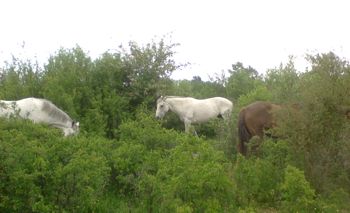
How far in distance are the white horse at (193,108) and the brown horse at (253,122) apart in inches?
124

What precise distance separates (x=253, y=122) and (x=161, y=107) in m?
3.77

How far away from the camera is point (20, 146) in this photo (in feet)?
22.2

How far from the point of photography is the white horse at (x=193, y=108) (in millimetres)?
15289

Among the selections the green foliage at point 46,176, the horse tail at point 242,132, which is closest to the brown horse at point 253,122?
the horse tail at point 242,132

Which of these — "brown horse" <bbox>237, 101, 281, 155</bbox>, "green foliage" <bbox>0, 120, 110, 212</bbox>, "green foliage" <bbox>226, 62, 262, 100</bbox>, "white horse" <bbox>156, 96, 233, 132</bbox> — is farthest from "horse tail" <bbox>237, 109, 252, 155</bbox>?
"green foliage" <bbox>226, 62, 262, 100</bbox>

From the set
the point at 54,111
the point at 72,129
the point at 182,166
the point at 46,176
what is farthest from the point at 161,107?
the point at 46,176

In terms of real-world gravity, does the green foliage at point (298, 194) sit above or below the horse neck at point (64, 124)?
below

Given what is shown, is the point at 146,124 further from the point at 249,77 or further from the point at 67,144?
the point at 249,77

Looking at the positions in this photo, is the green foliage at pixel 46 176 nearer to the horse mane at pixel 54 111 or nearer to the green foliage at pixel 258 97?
the horse mane at pixel 54 111

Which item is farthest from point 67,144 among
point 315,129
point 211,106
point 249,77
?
point 249,77

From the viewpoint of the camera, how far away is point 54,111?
12055mm

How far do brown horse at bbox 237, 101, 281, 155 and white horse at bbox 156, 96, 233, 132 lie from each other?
3160 millimetres

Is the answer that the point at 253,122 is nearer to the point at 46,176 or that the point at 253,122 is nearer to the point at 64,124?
the point at 64,124

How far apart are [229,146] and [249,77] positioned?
10.3 meters
